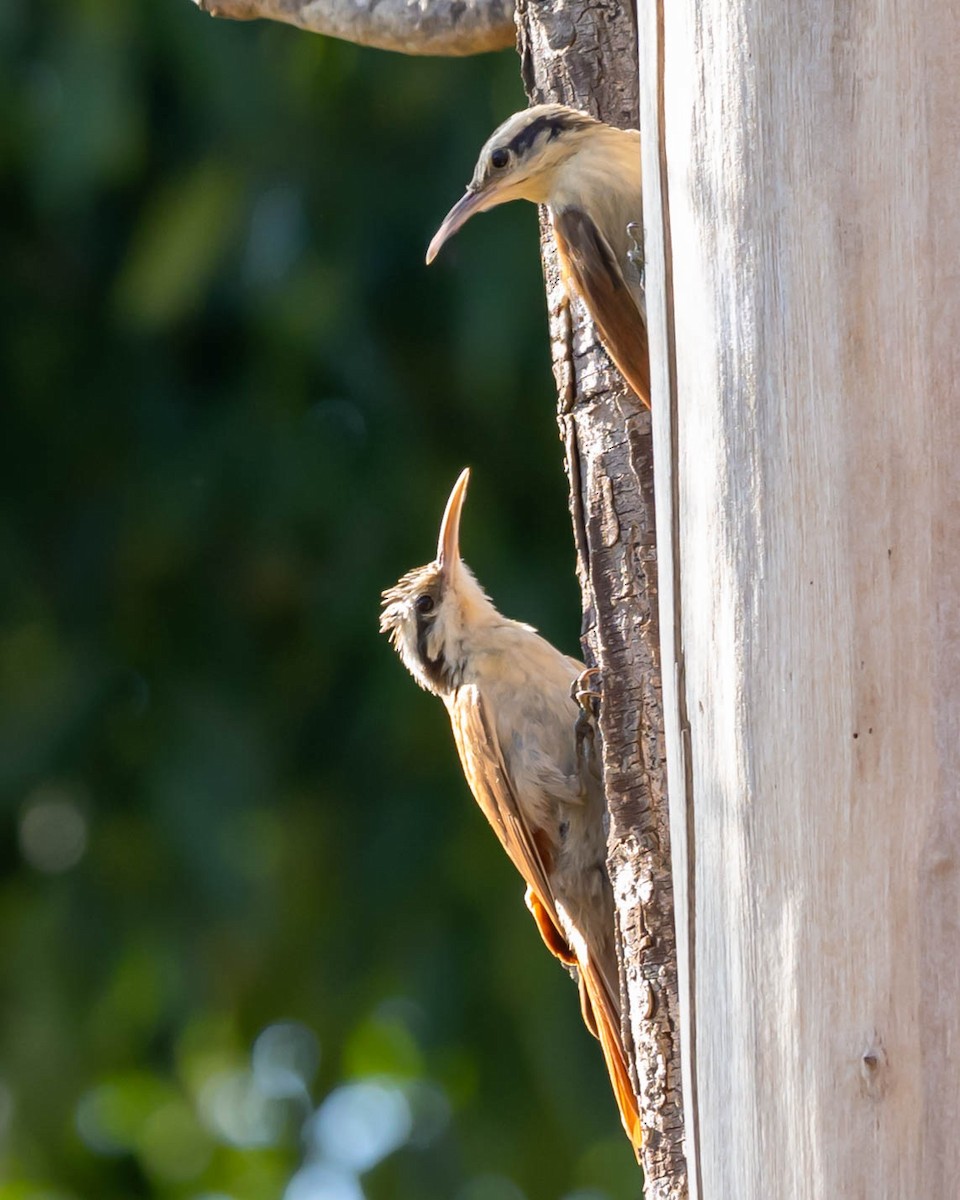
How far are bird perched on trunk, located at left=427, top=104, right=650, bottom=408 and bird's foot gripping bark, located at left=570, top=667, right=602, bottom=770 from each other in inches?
43.5

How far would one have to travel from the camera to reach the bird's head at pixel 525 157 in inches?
152

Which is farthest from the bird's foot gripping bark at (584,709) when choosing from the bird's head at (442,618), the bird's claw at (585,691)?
the bird's head at (442,618)

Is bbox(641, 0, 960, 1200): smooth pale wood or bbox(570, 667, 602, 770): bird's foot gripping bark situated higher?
bbox(641, 0, 960, 1200): smooth pale wood

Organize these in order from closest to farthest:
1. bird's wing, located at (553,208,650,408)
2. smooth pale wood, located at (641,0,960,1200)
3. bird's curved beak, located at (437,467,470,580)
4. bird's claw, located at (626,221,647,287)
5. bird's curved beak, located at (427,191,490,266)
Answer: smooth pale wood, located at (641,0,960,1200)
bird's wing, located at (553,208,650,408)
bird's claw, located at (626,221,647,287)
bird's curved beak, located at (427,191,490,266)
bird's curved beak, located at (437,467,470,580)

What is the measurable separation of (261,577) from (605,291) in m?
3.60

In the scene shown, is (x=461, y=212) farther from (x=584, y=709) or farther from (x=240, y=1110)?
(x=240, y=1110)

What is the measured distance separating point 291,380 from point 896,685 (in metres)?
4.62

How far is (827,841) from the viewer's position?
2426mm

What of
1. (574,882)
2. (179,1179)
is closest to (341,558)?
(574,882)

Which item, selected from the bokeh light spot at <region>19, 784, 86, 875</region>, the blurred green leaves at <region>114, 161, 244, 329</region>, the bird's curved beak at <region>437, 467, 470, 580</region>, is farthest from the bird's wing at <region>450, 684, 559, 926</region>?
the bokeh light spot at <region>19, 784, 86, 875</region>

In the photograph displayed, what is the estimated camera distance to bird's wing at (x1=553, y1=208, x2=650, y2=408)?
3.63 metres

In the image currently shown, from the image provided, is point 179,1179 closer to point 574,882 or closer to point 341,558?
point 341,558

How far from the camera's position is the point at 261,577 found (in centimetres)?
719

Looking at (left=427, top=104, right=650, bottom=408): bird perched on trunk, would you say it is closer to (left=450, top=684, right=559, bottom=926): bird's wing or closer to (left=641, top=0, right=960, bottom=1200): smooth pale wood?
(left=641, top=0, right=960, bottom=1200): smooth pale wood
